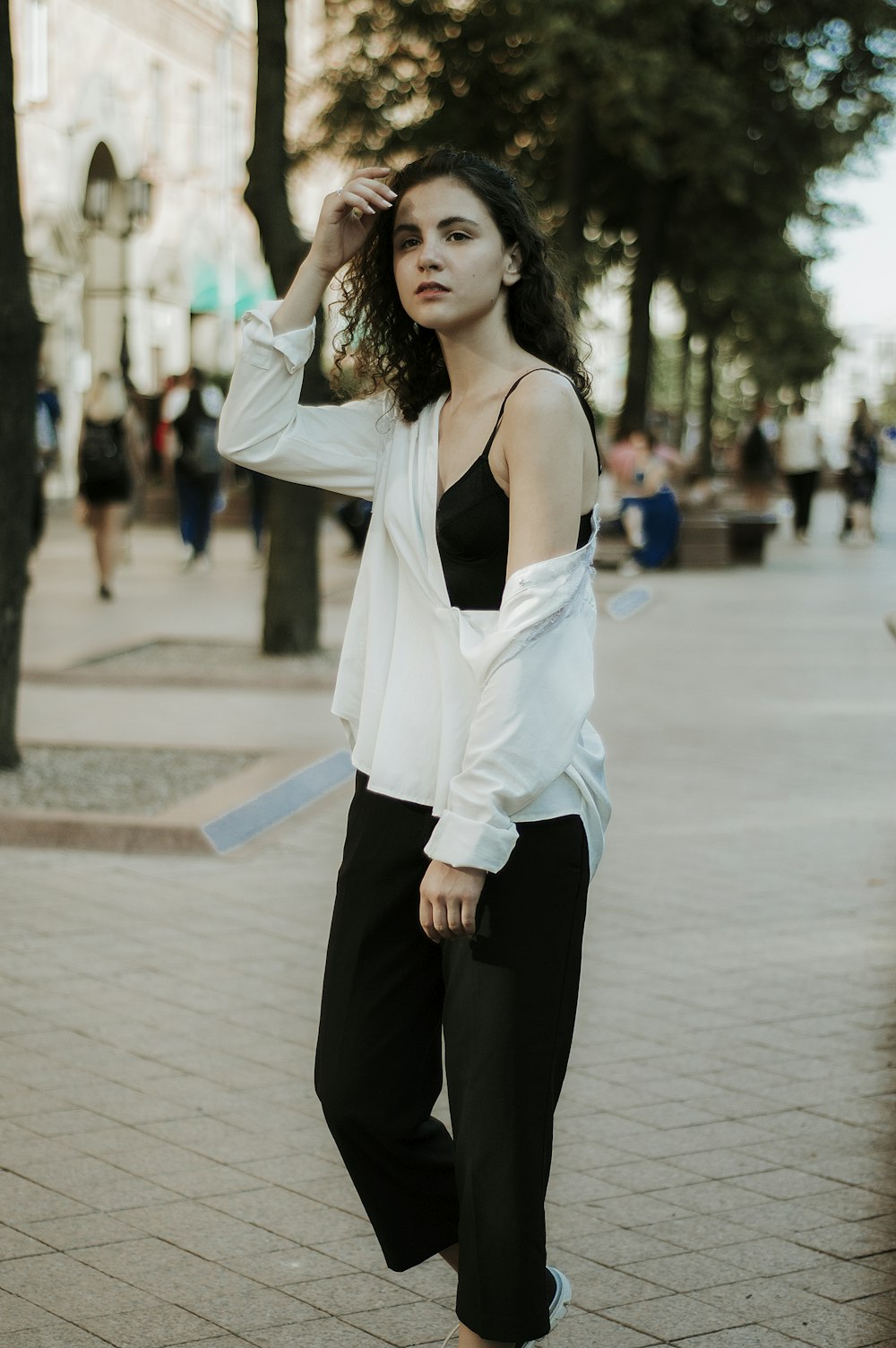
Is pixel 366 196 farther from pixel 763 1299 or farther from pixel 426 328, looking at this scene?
pixel 763 1299

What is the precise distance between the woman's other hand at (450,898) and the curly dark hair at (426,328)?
2.49 ft

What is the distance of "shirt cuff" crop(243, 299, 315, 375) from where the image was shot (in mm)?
2826

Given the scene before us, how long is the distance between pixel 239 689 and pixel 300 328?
8.08m

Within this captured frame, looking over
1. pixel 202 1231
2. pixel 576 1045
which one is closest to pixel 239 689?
pixel 576 1045

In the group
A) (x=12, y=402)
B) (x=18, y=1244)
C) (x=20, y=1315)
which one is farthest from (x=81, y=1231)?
(x=12, y=402)

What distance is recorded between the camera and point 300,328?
284 cm

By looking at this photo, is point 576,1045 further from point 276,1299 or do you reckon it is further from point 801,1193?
point 276,1299

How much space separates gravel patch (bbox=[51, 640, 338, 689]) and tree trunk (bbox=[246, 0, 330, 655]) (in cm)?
23

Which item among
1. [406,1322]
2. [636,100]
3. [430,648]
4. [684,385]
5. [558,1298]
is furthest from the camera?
[684,385]

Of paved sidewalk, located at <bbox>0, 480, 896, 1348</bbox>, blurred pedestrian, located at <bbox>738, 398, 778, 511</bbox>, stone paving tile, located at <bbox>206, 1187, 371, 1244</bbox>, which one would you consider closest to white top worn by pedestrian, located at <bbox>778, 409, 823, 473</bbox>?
Answer: blurred pedestrian, located at <bbox>738, 398, 778, 511</bbox>

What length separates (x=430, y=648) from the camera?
2672 mm

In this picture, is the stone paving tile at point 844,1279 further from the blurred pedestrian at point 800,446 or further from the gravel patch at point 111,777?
the blurred pedestrian at point 800,446

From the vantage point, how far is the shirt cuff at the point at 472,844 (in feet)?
8.01

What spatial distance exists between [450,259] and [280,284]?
9.24 metres
